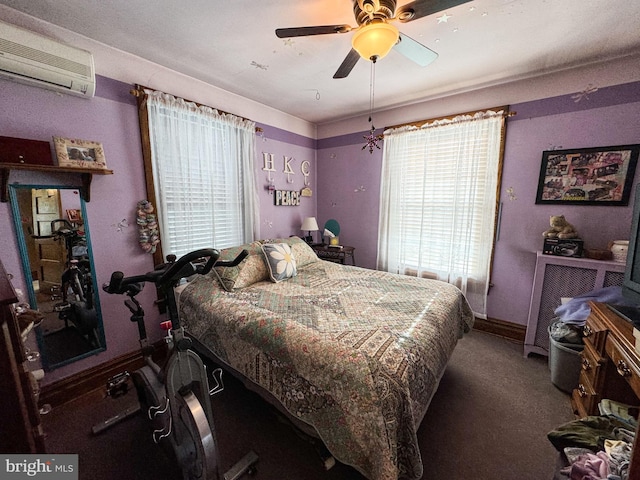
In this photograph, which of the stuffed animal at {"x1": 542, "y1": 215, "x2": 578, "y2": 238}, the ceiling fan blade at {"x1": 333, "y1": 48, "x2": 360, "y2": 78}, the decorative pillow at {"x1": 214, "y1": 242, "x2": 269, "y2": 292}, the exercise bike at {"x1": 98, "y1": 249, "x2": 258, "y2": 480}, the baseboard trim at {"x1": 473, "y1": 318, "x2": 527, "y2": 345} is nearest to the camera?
the exercise bike at {"x1": 98, "y1": 249, "x2": 258, "y2": 480}

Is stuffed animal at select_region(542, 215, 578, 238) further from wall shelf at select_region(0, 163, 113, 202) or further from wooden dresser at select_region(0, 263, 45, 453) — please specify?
wall shelf at select_region(0, 163, 113, 202)

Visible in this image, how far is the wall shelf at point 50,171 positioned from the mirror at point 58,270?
0.11 feet

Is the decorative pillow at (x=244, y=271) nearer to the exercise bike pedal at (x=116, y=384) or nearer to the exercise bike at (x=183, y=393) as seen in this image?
the exercise bike at (x=183, y=393)

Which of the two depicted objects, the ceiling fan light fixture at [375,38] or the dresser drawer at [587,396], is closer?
the ceiling fan light fixture at [375,38]

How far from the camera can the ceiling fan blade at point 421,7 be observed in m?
1.14

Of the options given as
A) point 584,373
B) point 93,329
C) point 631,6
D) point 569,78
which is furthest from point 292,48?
point 584,373

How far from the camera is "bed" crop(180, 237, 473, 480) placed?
1.08 meters

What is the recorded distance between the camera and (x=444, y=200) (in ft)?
9.27

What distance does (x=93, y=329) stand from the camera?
1.98 m

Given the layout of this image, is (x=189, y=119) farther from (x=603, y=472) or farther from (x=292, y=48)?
(x=603, y=472)

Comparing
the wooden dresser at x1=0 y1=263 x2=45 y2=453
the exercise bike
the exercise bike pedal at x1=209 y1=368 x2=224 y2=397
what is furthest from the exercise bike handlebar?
the exercise bike pedal at x1=209 y1=368 x2=224 y2=397

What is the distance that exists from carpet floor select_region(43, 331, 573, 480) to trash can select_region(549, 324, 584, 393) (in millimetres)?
76

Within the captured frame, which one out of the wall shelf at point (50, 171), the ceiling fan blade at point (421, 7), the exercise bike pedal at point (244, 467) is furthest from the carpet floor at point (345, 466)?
the ceiling fan blade at point (421, 7)

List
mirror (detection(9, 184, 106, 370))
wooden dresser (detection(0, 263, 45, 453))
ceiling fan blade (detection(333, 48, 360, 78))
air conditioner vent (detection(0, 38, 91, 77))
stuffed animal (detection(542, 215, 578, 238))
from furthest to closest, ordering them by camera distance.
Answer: stuffed animal (detection(542, 215, 578, 238))
mirror (detection(9, 184, 106, 370))
ceiling fan blade (detection(333, 48, 360, 78))
air conditioner vent (detection(0, 38, 91, 77))
wooden dresser (detection(0, 263, 45, 453))
